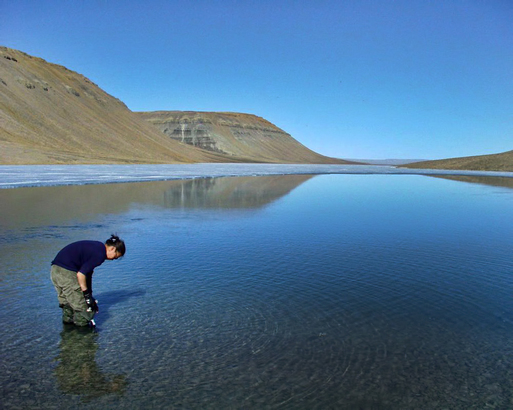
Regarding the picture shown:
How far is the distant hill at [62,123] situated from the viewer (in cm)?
7375

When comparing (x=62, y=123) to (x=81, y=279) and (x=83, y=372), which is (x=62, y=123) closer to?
(x=81, y=279)

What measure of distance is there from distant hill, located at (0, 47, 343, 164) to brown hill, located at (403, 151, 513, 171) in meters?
55.8

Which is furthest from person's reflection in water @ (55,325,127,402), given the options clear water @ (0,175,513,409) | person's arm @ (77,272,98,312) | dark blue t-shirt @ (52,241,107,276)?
dark blue t-shirt @ (52,241,107,276)

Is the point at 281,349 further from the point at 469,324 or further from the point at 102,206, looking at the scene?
the point at 102,206

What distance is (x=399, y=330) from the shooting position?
525 cm

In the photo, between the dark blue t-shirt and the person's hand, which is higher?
the dark blue t-shirt

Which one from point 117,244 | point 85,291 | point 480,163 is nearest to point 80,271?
point 85,291

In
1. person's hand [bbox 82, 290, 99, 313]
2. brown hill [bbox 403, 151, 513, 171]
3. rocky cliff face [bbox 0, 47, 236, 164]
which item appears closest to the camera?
person's hand [bbox 82, 290, 99, 313]

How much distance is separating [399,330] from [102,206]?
1360 cm

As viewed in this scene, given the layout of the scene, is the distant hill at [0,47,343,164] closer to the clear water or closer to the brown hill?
the brown hill

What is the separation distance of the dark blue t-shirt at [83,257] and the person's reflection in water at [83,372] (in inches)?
27.4

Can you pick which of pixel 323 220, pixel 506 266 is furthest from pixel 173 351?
pixel 323 220

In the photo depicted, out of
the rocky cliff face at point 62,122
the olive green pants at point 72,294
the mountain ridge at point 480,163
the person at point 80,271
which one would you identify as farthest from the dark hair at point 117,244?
the mountain ridge at point 480,163

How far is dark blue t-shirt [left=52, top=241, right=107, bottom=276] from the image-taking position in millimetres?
4941
